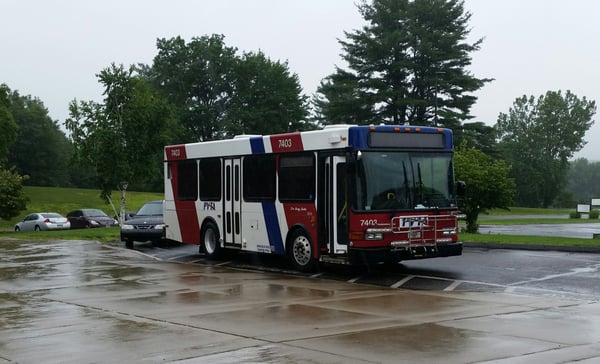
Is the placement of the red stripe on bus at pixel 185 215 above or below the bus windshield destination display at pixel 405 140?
below

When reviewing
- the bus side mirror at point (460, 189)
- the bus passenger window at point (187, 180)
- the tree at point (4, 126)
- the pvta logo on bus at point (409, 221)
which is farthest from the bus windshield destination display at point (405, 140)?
the tree at point (4, 126)

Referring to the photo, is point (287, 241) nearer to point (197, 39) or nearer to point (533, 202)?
point (197, 39)

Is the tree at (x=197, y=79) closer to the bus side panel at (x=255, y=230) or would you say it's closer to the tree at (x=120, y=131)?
the tree at (x=120, y=131)

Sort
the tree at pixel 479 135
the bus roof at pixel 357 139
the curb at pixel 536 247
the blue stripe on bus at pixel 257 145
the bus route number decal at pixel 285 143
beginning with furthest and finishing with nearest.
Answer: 1. the tree at pixel 479 135
2. the curb at pixel 536 247
3. the blue stripe on bus at pixel 257 145
4. the bus route number decal at pixel 285 143
5. the bus roof at pixel 357 139

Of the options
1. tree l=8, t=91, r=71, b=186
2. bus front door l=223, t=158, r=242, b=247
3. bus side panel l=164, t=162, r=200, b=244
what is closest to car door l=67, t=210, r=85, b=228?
bus side panel l=164, t=162, r=200, b=244


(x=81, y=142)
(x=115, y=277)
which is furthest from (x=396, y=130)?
(x=81, y=142)

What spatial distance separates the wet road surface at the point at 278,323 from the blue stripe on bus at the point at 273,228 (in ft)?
4.41

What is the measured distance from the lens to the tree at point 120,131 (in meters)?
36.1

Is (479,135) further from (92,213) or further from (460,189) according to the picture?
(460,189)

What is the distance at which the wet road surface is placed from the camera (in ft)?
26.8

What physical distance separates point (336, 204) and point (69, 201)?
2662 inches

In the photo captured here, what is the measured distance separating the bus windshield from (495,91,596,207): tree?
9328 cm

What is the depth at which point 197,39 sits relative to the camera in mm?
83438

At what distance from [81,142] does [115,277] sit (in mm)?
21034
